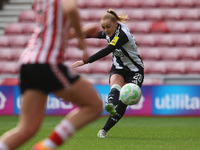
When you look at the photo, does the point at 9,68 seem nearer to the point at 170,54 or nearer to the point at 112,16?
the point at 170,54

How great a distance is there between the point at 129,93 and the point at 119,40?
30.7 inches

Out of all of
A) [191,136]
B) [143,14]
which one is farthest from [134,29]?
[191,136]

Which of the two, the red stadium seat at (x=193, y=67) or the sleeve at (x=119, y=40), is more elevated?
the sleeve at (x=119, y=40)

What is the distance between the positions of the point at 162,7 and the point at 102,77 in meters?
4.94

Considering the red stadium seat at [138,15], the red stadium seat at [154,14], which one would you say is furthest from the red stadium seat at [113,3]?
the red stadium seat at [154,14]

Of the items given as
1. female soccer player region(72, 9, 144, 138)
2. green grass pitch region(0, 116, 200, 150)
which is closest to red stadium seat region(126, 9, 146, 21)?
green grass pitch region(0, 116, 200, 150)

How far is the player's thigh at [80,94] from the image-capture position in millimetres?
3568

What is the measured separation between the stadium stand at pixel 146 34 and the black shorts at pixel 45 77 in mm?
10514

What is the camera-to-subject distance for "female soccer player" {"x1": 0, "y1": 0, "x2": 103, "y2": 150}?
11.6ft

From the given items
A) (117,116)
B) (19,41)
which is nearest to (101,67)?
(19,41)

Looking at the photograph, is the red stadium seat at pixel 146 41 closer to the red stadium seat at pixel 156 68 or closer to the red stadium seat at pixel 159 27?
the red stadium seat at pixel 159 27

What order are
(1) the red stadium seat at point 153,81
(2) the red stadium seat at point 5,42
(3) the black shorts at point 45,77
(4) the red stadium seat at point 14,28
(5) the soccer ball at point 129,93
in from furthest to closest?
(4) the red stadium seat at point 14,28 < (2) the red stadium seat at point 5,42 < (1) the red stadium seat at point 153,81 < (5) the soccer ball at point 129,93 < (3) the black shorts at point 45,77

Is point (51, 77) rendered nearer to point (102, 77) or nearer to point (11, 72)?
point (102, 77)

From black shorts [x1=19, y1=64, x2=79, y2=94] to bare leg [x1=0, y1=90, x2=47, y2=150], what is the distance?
2.7 inches
